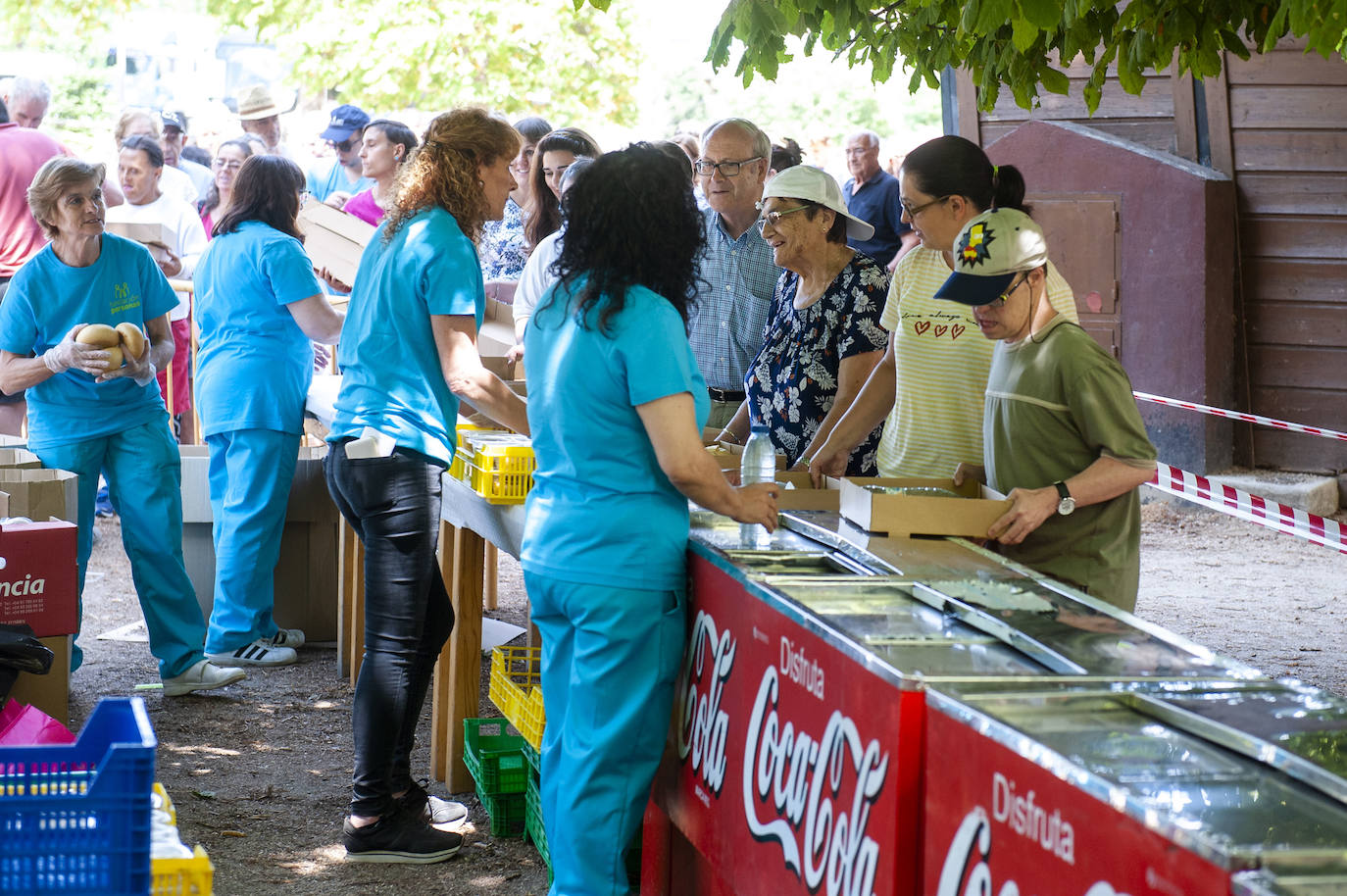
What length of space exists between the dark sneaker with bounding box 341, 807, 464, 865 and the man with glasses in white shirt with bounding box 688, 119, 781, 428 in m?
1.72

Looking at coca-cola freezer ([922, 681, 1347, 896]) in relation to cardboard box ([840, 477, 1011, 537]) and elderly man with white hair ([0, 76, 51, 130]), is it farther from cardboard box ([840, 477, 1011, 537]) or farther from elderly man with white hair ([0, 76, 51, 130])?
elderly man with white hair ([0, 76, 51, 130])

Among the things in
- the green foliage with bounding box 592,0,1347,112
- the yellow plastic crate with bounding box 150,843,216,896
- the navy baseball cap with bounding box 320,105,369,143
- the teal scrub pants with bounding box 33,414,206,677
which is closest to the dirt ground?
the teal scrub pants with bounding box 33,414,206,677

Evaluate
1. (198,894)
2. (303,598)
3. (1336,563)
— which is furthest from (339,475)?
(1336,563)

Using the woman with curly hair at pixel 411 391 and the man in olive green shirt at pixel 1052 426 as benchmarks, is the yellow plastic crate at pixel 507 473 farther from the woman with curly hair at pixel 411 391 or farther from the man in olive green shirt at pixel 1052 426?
the man in olive green shirt at pixel 1052 426

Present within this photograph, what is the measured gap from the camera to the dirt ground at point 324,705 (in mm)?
4121

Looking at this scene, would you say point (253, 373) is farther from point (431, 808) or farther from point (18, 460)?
Result: point (431, 808)

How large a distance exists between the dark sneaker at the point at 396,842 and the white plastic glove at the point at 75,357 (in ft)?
6.99

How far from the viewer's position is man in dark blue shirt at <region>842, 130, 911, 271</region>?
9.55m

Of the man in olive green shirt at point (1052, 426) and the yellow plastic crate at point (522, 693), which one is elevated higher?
the man in olive green shirt at point (1052, 426)

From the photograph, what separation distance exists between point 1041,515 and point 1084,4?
1.19 metres

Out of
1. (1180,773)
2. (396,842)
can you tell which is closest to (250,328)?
(396,842)

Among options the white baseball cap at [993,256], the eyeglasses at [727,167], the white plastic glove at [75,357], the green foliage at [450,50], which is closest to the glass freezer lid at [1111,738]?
the white baseball cap at [993,256]

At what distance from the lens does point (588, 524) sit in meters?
3.12

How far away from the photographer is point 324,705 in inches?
223
